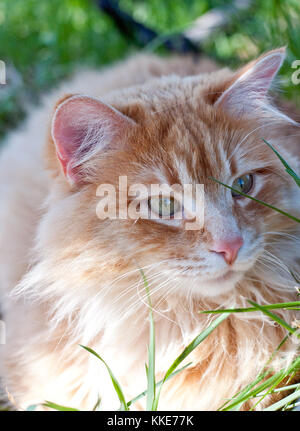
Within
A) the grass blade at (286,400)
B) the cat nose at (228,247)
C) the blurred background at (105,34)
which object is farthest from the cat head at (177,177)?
the blurred background at (105,34)

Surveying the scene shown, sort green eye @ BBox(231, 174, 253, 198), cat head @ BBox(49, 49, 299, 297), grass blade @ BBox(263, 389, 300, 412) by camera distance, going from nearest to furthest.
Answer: grass blade @ BBox(263, 389, 300, 412) → cat head @ BBox(49, 49, 299, 297) → green eye @ BBox(231, 174, 253, 198)

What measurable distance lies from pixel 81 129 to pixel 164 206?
0.34 m

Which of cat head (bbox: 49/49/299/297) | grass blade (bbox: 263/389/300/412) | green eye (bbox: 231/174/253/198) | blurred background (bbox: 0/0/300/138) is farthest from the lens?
blurred background (bbox: 0/0/300/138)

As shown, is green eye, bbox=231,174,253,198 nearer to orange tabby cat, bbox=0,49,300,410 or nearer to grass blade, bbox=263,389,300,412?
orange tabby cat, bbox=0,49,300,410

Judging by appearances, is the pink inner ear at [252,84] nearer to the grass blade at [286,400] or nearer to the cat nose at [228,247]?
the cat nose at [228,247]

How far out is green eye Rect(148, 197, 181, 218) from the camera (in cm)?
145

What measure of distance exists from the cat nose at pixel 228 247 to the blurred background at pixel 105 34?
5.83ft

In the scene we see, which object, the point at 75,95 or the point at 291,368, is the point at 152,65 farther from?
the point at 291,368

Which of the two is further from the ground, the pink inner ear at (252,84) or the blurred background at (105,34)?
the blurred background at (105,34)

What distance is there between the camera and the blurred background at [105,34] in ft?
10.9

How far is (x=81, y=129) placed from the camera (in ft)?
4.94

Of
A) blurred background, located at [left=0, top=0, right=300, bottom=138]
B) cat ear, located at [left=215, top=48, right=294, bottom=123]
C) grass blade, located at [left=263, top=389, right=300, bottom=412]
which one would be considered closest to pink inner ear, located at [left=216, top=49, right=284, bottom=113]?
cat ear, located at [left=215, top=48, right=294, bottom=123]

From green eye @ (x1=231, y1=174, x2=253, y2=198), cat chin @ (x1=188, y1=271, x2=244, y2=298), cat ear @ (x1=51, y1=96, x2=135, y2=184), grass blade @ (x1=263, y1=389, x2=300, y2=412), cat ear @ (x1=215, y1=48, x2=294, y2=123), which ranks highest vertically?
cat ear @ (x1=215, y1=48, x2=294, y2=123)

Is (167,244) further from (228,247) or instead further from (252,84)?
(252,84)
